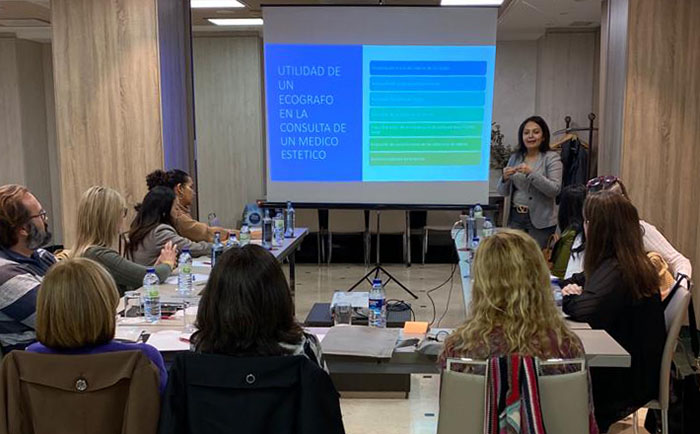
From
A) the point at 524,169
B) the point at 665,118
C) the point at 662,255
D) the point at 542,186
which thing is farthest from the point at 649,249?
the point at 665,118

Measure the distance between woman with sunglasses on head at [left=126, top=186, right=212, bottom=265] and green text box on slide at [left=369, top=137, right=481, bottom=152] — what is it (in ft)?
8.95

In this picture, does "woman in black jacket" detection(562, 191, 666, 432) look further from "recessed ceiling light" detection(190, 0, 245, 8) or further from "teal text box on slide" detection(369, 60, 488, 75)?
"recessed ceiling light" detection(190, 0, 245, 8)

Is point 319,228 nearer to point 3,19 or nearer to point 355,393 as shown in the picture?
point 355,393

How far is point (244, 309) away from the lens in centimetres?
169

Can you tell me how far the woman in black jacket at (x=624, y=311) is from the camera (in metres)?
2.67

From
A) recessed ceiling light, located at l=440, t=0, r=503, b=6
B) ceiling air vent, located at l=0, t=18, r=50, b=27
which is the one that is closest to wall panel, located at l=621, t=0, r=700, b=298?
recessed ceiling light, located at l=440, t=0, r=503, b=6

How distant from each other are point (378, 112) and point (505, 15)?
229 centimetres

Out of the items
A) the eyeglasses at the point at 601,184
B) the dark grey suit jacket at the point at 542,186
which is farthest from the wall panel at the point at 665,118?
the eyeglasses at the point at 601,184

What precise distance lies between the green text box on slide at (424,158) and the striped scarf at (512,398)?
488cm

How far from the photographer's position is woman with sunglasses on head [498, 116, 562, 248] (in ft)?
16.9

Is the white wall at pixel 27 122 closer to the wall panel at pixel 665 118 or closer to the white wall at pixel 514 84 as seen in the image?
the white wall at pixel 514 84

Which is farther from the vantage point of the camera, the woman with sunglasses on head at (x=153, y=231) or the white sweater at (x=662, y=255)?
the woman with sunglasses on head at (x=153, y=231)

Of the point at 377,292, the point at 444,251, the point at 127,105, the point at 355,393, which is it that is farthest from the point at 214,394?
the point at 444,251

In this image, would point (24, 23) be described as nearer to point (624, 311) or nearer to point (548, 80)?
point (548, 80)
